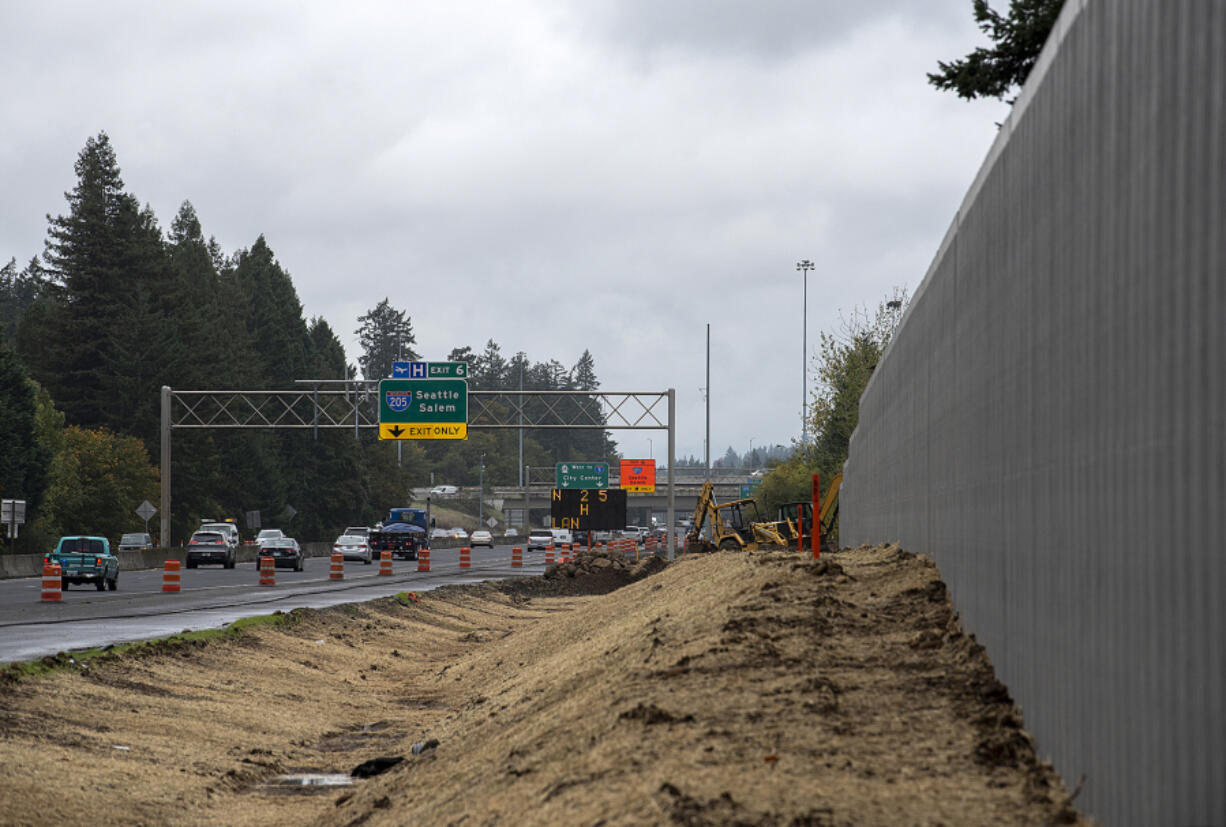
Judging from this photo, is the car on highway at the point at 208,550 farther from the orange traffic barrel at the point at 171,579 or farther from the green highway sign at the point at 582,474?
the green highway sign at the point at 582,474

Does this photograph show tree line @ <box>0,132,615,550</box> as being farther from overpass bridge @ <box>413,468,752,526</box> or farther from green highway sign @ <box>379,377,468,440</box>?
overpass bridge @ <box>413,468,752,526</box>

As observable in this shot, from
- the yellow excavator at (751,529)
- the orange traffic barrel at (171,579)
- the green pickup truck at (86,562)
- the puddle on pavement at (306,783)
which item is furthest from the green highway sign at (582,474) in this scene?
the puddle on pavement at (306,783)

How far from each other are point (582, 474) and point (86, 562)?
2138 inches

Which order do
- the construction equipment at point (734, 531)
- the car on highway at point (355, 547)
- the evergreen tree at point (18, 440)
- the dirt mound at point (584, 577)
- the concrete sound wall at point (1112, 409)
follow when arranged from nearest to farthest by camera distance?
the concrete sound wall at point (1112, 409)
the dirt mound at point (584, 577)
the construction equipment at point (734, 531)
the car on highway at point (355, 547)
the evergreen tree at point (18, 440)

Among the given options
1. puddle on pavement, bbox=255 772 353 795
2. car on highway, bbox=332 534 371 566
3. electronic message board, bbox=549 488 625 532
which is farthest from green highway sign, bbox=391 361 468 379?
puddle on pavement, bbox=255 772 353 795

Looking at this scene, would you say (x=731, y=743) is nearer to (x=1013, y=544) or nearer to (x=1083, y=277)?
(x=1013, y=544)

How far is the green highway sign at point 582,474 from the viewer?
89.6 metres

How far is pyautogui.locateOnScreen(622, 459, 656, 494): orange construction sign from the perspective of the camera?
9825cm

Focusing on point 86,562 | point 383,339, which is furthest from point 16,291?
point 86,562

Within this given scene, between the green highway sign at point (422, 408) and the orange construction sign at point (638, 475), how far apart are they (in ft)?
133

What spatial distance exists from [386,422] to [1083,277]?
175 ft

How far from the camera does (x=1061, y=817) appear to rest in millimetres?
5816

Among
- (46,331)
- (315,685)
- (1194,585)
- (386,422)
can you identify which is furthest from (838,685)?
(46,331)

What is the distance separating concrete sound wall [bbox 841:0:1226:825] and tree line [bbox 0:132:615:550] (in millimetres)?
67095
